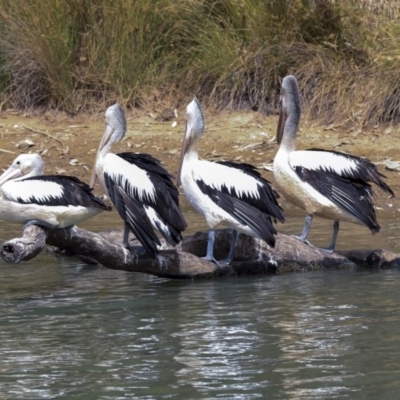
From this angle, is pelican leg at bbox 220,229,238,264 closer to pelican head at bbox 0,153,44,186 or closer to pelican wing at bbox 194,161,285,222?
pelican wing at bbox 194,161,285,222

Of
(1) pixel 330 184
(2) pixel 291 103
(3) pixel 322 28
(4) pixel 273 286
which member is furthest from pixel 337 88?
(4) pixel 273 286

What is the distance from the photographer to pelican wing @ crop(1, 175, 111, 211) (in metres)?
6.74

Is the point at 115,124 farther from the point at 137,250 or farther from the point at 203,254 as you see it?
the point at 137,250

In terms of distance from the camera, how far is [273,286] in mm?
6875

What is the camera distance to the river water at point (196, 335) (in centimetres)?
480

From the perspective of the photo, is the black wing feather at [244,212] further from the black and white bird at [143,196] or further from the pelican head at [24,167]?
the pelican head at [24,167]


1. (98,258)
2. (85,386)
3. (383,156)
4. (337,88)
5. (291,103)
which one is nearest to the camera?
(85,386)

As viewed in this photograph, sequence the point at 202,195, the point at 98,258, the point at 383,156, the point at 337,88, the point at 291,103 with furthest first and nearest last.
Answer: the point at 337,88 → the point at 383,156 → the point at 291,103 → the point at 202,195 → the point at 98,258

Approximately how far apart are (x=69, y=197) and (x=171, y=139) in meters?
4.40

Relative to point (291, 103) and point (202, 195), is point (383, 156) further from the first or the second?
point (202, 195)

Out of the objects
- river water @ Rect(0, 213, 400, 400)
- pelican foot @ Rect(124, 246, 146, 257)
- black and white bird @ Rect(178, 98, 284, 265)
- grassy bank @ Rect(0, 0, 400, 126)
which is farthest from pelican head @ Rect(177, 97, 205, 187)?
grassy bank @ Rect(0, 0, 400, 126)

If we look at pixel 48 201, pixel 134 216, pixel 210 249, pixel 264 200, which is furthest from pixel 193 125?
pixel 48 201

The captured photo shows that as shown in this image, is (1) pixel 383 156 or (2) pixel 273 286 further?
(1) pixel 383 156

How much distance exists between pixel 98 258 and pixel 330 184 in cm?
173
